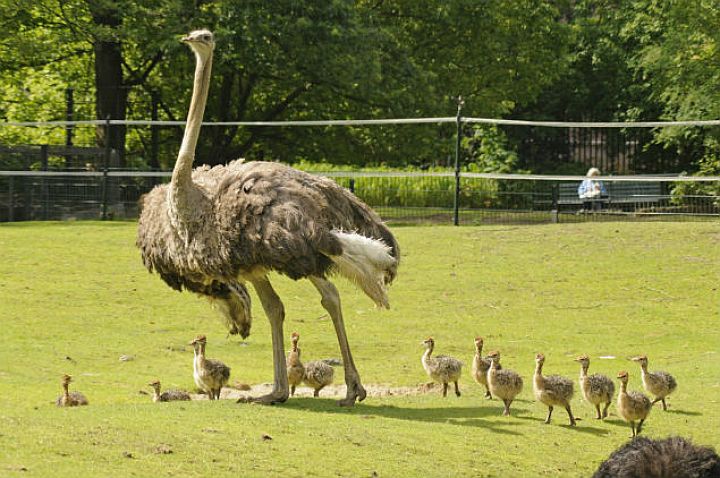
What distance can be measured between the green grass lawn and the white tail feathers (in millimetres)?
1014

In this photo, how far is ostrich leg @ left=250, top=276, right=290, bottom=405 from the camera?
10.6 meters

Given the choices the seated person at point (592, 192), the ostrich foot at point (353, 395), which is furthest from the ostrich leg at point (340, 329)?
the seated person at point (592, 192)

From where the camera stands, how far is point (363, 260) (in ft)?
33.5

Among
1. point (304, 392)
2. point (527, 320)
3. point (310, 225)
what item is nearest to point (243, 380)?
point (304, 392)

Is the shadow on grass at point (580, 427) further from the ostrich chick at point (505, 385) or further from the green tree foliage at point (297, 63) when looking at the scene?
the green tree foliage at point (297, 63)

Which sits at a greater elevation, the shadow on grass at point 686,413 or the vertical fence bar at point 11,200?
the vertical fence bar at point 11,200

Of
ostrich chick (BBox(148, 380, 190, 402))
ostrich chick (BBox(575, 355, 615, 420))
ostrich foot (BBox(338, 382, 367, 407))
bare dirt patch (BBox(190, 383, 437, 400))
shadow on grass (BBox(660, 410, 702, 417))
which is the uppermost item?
ostrich chick (BBox(575, 355, 615, 420))

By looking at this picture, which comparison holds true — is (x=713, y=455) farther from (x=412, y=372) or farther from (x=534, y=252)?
(x=534, y=252)

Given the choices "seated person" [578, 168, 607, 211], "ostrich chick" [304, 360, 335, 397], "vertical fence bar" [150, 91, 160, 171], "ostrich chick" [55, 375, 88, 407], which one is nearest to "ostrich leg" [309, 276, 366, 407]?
"ostrich chick" [304, 360, 335, 397]

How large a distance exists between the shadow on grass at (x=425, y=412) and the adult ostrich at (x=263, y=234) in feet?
0.59

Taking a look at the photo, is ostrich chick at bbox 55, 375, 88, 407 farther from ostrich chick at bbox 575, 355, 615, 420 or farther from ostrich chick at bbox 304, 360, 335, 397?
ostrich chick at bbox 575, 355, 615, 420

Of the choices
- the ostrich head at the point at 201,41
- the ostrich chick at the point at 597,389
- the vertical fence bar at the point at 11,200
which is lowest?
the ostrich chick at the point at 597,389

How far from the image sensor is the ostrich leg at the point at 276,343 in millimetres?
10555

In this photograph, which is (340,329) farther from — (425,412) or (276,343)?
(425,412)
